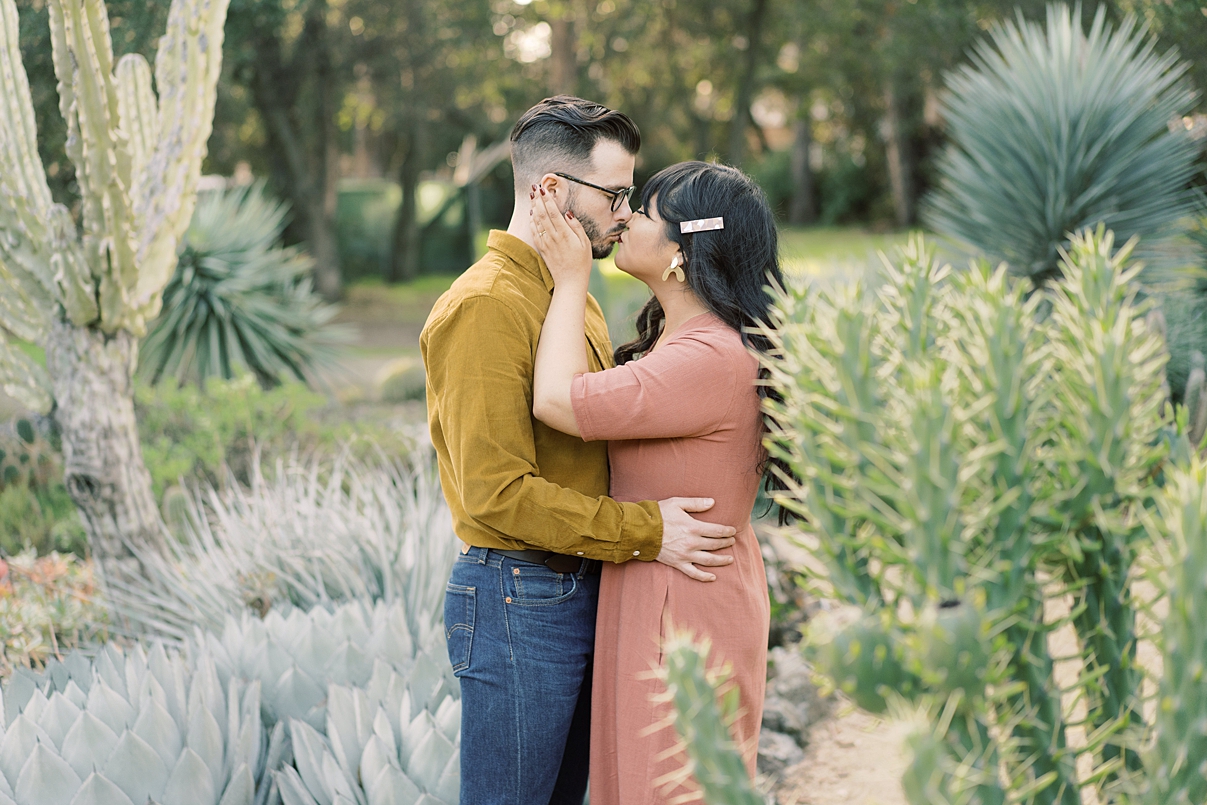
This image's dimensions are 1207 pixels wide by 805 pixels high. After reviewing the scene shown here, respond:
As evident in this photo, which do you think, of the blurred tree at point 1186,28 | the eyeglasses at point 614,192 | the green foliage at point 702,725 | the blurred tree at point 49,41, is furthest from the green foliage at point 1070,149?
the blurred tree at point 49,41

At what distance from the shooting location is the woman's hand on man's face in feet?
7.42

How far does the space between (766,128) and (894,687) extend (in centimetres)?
4382

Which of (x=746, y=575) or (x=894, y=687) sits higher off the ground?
(x=894, y=687)

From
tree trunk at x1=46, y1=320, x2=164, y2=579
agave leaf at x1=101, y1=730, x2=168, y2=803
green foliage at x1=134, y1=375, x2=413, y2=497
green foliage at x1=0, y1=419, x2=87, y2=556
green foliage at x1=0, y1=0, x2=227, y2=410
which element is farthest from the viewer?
green foliage at x1=134, y1=375, x2=413, y2=497

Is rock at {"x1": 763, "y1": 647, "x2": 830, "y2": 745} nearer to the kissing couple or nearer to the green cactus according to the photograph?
the kissing couple

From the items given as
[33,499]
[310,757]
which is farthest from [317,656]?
[33,499]

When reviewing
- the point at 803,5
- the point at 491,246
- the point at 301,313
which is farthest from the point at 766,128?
the point at 491,246

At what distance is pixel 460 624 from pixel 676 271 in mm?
→ 992

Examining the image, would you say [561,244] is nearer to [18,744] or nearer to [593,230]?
[593,230]

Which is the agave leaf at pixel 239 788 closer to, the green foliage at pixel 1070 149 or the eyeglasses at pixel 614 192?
the eyeglasses at pixel 614 192

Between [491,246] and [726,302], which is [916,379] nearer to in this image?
[726,302]

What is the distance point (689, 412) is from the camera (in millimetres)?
2150

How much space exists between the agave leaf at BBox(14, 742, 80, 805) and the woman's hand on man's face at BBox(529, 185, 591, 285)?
174cm

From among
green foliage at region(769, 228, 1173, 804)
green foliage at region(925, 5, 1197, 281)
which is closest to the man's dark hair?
green foliage at region(769, 228, 1173, 804)
